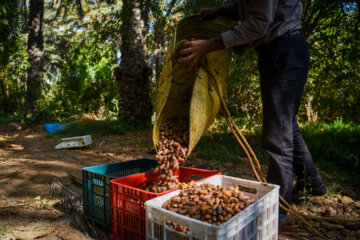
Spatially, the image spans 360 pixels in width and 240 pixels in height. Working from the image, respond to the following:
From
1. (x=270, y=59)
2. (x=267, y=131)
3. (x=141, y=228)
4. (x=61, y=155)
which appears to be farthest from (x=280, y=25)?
(x=61, y=155)

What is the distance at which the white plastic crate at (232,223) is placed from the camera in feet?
3.95

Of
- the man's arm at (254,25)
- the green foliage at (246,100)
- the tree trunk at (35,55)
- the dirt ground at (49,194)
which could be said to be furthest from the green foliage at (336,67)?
the tree trunk at (35,55)

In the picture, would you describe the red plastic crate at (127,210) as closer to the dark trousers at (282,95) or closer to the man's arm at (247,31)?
the dark trousers at (282,95)

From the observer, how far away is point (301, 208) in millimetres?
2322

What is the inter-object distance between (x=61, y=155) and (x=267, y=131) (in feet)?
10.5

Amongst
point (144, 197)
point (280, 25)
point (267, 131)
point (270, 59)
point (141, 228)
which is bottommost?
point (141, 228)

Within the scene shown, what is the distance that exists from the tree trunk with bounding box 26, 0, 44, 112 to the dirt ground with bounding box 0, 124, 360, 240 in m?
4.12

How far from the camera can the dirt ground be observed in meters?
1.96

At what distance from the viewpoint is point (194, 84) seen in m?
1.87

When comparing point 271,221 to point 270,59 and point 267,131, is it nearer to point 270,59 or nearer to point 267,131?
point 267,131

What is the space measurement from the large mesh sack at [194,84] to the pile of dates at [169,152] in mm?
66

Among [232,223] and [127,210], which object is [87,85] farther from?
[232,223]

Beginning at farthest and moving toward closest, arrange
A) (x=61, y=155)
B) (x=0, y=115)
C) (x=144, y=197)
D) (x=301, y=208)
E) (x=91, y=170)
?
(x=0, y=115)
(x=61, y=155)
(x=301, y=208)
(x=91, y=170)
(x=144, y=197)

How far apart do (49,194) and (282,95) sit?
7.21ft
